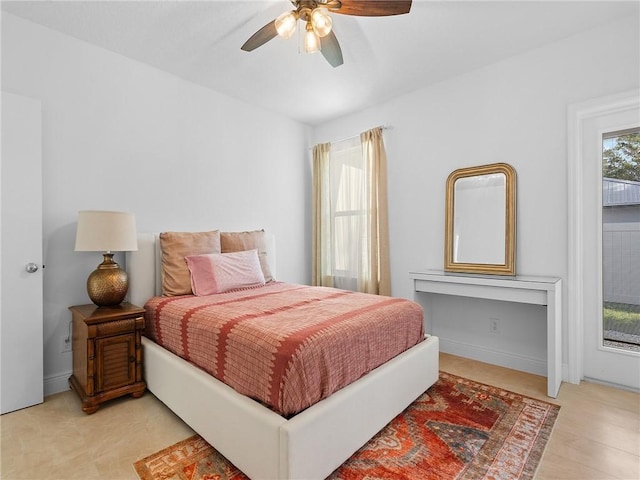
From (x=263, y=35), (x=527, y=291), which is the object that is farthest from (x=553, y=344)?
(x=263, y=35)

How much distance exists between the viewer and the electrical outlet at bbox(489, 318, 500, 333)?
114 inches

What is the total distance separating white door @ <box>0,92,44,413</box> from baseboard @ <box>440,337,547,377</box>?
3328 mm

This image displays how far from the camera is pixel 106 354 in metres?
2.12

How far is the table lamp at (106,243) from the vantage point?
7.30ft

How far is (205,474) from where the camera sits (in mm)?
1542

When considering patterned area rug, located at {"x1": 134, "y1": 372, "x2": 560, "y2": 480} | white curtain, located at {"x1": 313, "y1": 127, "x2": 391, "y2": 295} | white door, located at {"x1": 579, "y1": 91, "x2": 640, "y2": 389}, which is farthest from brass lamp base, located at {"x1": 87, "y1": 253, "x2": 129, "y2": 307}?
white door, located at {"x1": 579, "y1": 91, "x2": 640, "y2": 389}

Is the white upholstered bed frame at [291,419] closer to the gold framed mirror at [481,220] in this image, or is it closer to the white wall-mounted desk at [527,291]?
the white wall-mounted desk at [527,291]

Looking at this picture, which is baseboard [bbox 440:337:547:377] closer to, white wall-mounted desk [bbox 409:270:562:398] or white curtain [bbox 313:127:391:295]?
white wall-mounted desk [bbox 409:270:562:398]

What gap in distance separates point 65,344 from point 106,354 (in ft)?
2.01

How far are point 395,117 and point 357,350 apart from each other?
2714mm

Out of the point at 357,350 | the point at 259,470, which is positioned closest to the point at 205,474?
the point at 259,470

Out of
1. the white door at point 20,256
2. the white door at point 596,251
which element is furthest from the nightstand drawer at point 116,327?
the white door at point 596,251

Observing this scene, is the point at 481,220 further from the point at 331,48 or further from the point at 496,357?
the point at 331,48

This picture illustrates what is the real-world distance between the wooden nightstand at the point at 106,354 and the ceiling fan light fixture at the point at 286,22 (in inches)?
80.4
